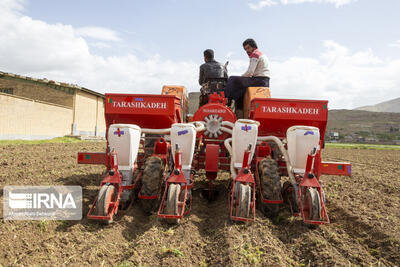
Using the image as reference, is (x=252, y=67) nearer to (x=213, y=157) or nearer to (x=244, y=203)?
(x=213, y=157)

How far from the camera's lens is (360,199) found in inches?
245

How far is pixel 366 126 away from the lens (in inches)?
2414

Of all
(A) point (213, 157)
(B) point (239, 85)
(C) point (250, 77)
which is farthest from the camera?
(B) point (239, 85)

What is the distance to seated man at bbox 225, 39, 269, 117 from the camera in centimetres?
645

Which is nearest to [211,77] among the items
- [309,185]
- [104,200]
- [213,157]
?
[213,157]

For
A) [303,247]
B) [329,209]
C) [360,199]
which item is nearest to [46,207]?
[303,247]

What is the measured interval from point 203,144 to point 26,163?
19.8 ft

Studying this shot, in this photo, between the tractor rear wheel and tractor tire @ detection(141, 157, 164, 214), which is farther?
tractor tire @ detection(141, 157, 164, 214)

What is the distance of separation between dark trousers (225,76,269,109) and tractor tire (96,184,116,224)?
3.69 meters

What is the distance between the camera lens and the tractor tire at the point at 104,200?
156 inches

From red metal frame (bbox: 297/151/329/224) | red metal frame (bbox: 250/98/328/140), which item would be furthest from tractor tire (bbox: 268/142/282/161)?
red metal frame (bbox: 297/151/329/224)

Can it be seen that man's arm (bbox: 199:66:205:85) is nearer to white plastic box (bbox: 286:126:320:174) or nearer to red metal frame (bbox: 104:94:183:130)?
red metal frame (bbox: 104:94:183:130)

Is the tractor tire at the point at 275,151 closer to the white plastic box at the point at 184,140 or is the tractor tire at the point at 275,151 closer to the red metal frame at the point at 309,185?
the red metal frame at the point at 309,185

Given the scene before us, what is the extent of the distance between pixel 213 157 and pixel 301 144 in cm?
143
